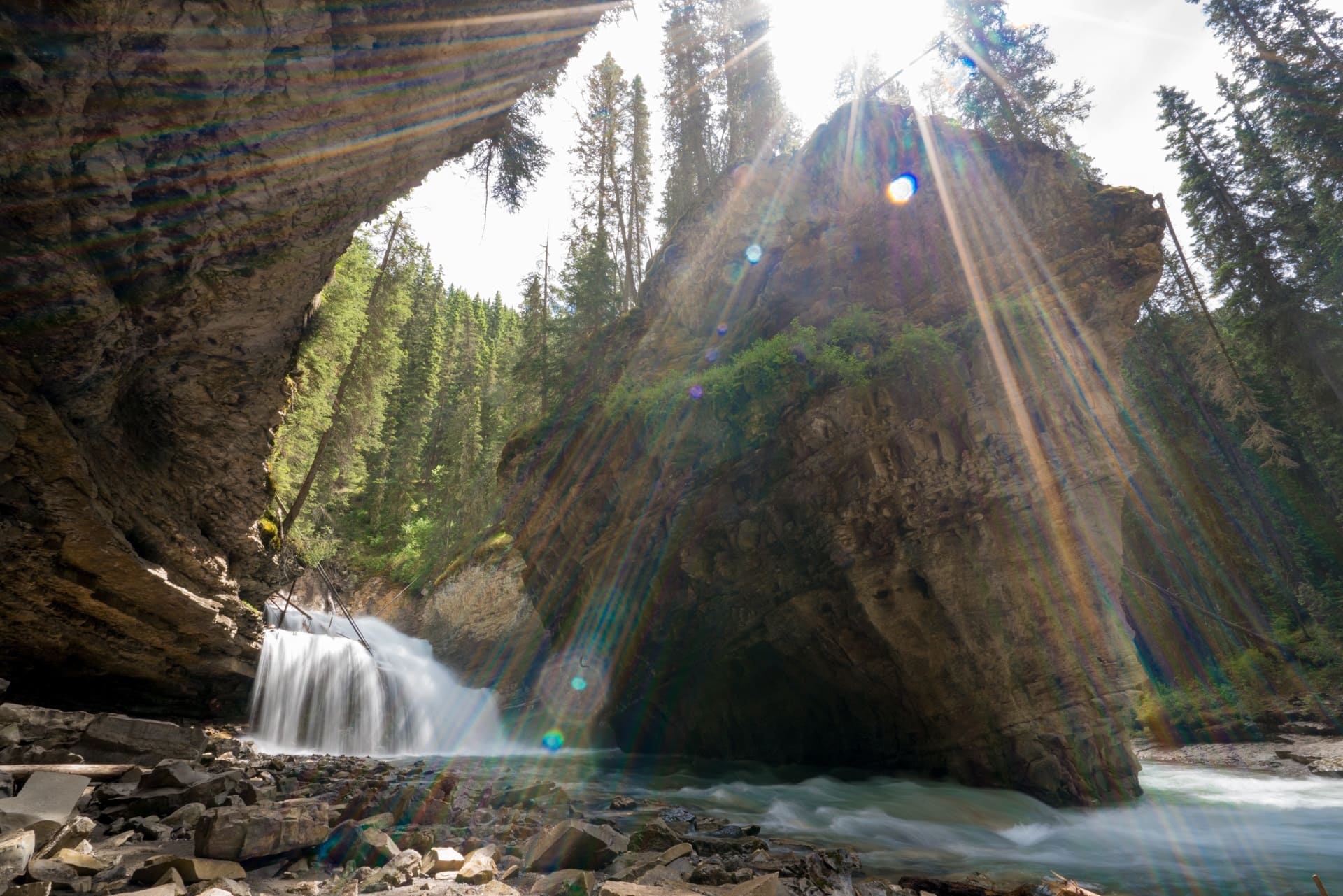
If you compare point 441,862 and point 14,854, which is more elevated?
point 14,854

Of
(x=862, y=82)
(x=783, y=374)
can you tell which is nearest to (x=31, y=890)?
(x=783, y=374)

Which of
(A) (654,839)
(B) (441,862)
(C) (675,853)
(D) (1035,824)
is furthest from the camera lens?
(D) (1035,824)

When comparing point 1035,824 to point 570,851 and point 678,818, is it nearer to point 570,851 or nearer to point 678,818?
point 678,818

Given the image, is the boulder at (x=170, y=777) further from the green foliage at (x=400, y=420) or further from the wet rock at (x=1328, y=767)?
the wet rock at (x=1328, y=767)

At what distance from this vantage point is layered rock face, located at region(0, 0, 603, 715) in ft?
17.4

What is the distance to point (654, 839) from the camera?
493cm

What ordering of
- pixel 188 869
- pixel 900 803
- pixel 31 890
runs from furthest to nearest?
1. pixel 900 803
2. pixel 188 869
3. pixel 31 890

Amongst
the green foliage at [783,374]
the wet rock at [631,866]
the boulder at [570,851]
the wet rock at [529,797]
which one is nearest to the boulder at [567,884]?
the wet rock at [631,866]

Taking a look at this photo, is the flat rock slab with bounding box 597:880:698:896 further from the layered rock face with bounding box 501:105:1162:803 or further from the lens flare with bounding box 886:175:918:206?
the lens flare with bounding box 886:175:918:206

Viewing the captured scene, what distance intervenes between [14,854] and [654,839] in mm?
4049

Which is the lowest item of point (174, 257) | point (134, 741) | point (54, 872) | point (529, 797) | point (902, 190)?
point (529, 797)

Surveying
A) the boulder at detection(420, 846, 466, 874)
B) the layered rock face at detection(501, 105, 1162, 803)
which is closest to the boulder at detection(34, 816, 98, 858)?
the boulder at detection(420, 846, 466, 874)

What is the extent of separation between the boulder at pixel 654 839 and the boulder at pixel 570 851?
1.40ft

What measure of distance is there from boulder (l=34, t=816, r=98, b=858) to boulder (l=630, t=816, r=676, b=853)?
3711 mm
